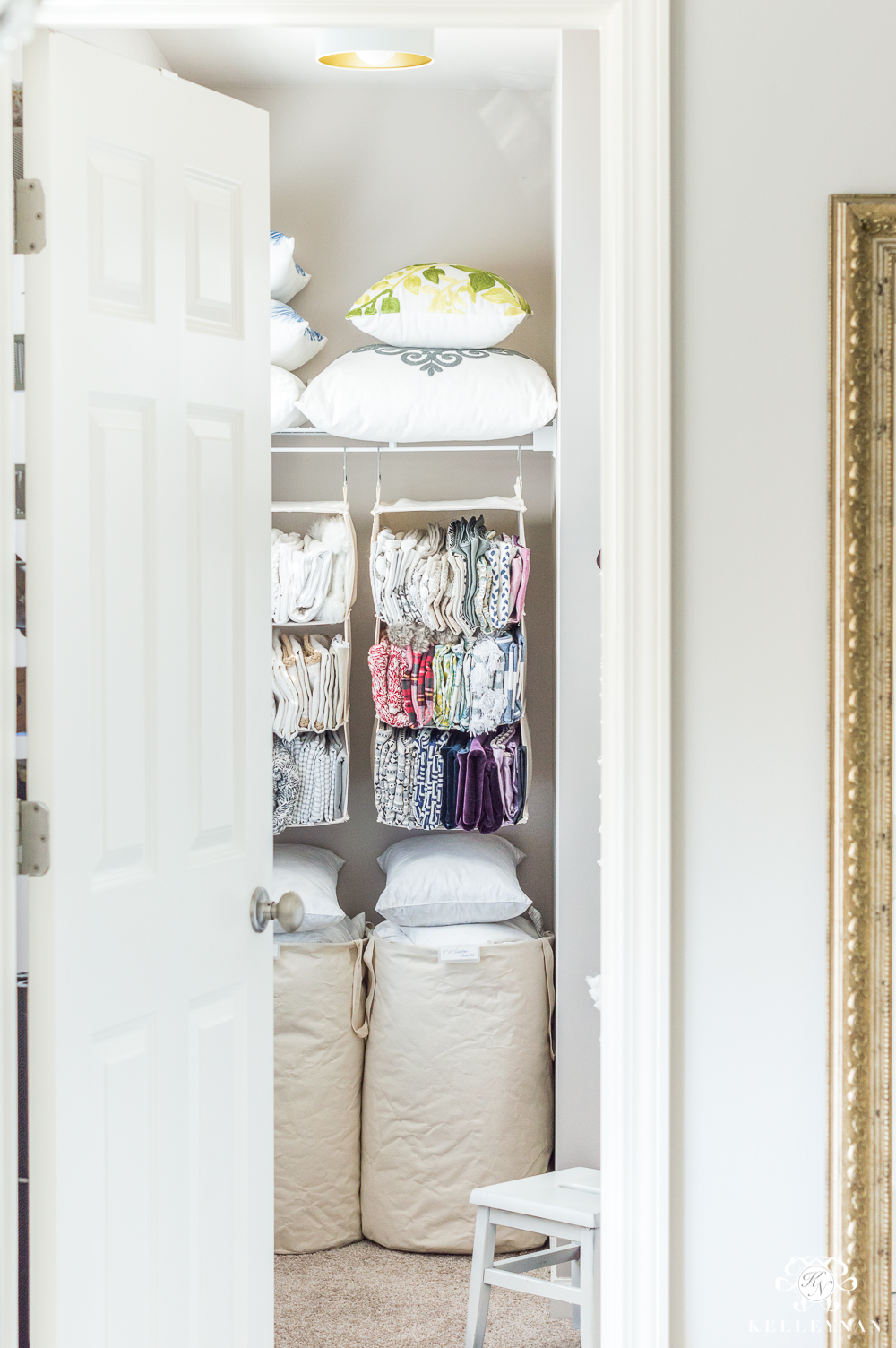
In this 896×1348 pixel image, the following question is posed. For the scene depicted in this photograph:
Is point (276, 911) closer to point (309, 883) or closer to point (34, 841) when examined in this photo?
point (34, 841)

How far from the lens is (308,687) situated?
8.34 feet

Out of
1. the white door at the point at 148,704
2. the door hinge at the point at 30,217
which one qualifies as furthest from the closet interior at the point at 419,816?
the door hinge at the point at 30,217

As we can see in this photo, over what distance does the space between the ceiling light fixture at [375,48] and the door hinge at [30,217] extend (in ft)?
3.18

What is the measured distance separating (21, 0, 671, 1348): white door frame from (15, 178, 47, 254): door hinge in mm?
181

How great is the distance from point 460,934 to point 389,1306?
0.80 meters

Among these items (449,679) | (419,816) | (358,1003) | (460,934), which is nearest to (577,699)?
(449,679)

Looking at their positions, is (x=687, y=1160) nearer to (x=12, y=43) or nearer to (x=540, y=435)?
(x=12, y=43)

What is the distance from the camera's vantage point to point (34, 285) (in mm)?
1261

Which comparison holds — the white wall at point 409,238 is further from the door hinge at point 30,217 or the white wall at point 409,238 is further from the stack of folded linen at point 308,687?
the door hinge at point 30,217

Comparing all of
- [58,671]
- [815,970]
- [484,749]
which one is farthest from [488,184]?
[815,970]

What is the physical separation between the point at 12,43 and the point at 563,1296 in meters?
2.17

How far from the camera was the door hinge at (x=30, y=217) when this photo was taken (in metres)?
1.26

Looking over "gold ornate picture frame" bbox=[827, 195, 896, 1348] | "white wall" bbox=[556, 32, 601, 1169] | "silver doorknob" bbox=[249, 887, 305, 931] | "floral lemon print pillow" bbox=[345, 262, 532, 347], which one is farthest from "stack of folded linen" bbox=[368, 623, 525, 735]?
"gold ornate picture frame" bbox=[827, 195, 896, 1348]

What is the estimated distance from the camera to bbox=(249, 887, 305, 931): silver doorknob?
4.95 feet
